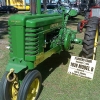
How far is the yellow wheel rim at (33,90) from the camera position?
9.91 ft

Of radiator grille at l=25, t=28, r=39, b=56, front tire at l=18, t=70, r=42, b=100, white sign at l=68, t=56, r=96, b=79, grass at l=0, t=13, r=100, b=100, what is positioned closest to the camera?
front tire at l=18, t=70, r=42, b=100

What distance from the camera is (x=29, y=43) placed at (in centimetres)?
302

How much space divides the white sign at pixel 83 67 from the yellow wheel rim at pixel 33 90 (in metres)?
1.29

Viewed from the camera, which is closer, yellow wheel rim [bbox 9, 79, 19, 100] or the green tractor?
the green tractor

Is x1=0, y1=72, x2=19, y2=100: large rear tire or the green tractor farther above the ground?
the green tractor

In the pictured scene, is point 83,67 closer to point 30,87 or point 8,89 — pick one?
point 30,87

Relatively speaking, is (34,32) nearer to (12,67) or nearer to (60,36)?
(12,67)

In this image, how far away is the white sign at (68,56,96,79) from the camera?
13.4 feet

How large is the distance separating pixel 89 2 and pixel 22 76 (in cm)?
2439

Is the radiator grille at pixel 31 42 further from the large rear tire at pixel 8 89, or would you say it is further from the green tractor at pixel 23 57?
the large rear tire at pixel 8 89

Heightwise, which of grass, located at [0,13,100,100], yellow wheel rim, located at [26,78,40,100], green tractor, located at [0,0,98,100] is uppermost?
green tractor, located at [0,0,98,100]

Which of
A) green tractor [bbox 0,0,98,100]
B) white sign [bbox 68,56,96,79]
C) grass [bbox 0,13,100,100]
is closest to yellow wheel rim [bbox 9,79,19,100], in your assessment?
green tractor [bbox 0,0,98,100]

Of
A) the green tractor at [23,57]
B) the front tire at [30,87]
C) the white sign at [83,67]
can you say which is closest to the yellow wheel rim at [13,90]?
the green tractor at [23,57]

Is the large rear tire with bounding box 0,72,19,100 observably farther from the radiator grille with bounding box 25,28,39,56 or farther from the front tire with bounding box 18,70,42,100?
the radiator grille with bounding box 25,28,39,56
